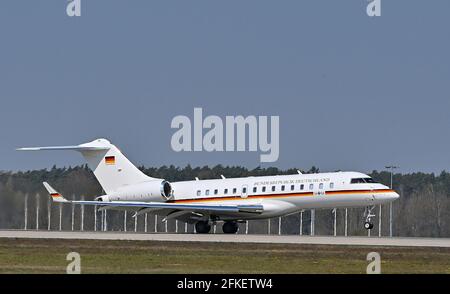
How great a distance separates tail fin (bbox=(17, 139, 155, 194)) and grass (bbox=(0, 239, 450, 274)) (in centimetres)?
1647

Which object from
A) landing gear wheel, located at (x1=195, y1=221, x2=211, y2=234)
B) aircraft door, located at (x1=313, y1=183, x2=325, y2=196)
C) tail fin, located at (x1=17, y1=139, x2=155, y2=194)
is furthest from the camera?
tail fin, located at (x1=17, y1=139, x2=155, y2=194)

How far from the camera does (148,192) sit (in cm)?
6178

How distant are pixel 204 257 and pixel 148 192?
23879 mm

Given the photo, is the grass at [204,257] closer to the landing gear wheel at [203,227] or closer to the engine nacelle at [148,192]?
the landing gear wheel at [203,227]

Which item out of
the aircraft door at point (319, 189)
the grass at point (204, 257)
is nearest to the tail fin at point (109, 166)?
the aircraft door at point (319, 189)

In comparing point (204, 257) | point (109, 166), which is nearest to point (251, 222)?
point (109, 166)

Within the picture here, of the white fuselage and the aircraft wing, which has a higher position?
the white fuselage

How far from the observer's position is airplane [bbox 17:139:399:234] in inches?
2207

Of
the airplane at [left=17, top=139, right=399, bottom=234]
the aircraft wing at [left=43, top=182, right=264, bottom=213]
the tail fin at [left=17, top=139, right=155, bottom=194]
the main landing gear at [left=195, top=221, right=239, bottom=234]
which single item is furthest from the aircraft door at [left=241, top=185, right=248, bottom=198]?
the tail fin at [left=17, top=139, right=155, bottom=194]

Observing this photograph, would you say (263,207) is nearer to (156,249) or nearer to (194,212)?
(194,212)

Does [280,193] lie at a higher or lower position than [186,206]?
higher

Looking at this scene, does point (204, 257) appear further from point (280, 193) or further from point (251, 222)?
point (251, 222)

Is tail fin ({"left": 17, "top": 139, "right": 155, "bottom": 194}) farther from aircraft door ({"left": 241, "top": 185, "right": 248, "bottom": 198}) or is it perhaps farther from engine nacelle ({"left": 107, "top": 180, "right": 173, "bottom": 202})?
aircraft door ({"left": 241, "top": 185, "right": 248, "bottom": 198})

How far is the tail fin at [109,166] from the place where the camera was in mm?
63906
